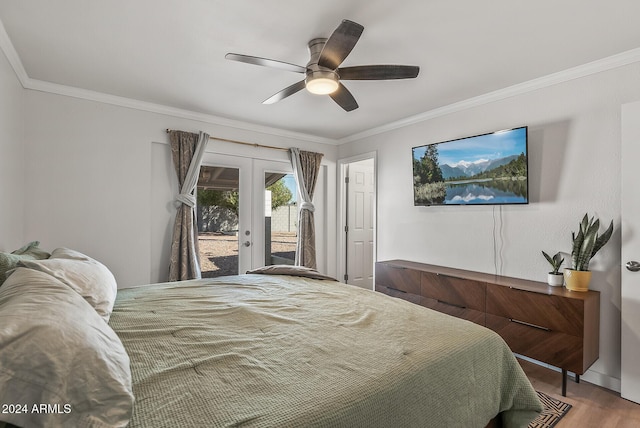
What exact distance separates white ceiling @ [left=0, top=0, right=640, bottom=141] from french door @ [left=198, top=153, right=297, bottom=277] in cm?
110

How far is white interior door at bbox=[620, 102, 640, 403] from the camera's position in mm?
2225

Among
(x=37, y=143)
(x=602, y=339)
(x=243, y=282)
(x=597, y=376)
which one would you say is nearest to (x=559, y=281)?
(x=602, y=339)

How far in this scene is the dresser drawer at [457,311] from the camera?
2.80 m

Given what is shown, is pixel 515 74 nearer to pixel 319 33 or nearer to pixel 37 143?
pixel 319 33

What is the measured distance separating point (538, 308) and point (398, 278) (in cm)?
139

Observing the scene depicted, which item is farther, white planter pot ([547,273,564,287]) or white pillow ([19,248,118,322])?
white planter pot ([547,273,564,287])

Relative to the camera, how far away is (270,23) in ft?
6.64

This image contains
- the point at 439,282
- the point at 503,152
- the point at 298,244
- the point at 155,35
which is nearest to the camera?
the point at 155,35

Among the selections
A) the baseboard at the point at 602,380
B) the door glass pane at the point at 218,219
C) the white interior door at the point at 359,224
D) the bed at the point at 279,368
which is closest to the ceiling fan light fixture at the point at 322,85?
the bed at the point at 279,368

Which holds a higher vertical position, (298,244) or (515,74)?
(515,74)

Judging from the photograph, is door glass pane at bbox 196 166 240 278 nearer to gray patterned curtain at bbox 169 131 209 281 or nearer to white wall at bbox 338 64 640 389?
gray patterned curtain at bbox 169 131 209 281

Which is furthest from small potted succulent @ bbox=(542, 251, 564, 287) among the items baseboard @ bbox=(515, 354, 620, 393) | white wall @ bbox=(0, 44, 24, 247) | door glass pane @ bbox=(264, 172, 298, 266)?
white wall @ bbox=(0, 44, 24, 247)

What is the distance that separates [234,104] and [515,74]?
9.13 ft

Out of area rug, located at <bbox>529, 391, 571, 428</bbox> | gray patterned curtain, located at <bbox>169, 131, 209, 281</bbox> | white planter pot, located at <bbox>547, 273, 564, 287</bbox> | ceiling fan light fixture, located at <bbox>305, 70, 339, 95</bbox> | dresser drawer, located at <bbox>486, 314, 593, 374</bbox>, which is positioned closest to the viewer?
area rug, located at <bbox>529, 391, 571, 428</bbox>
